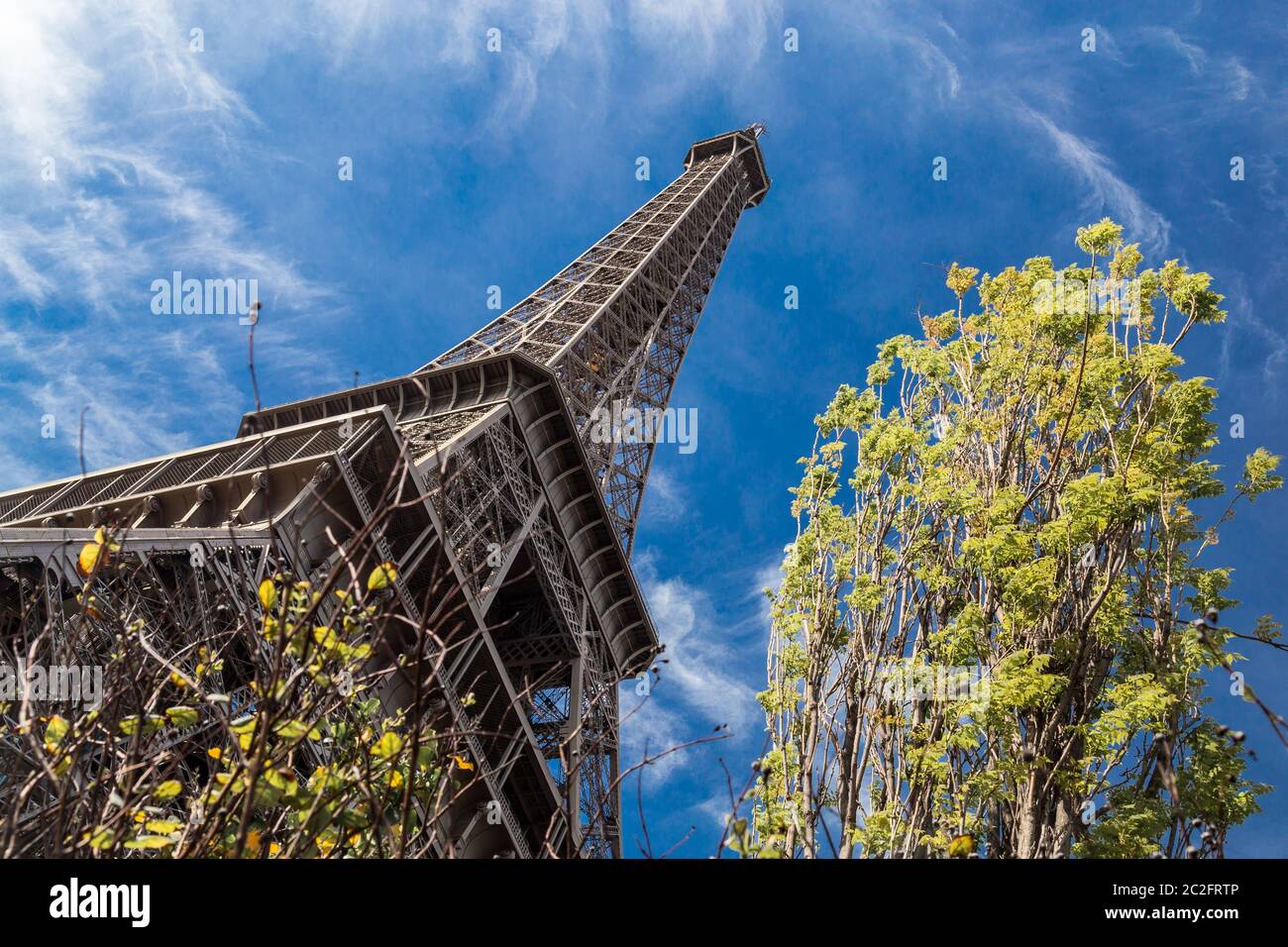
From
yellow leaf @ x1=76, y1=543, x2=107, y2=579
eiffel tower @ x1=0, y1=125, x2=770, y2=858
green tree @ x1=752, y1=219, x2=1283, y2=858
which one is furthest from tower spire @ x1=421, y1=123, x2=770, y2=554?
yellow leaf @ x1=76, y1=543, x2=107, y2=579

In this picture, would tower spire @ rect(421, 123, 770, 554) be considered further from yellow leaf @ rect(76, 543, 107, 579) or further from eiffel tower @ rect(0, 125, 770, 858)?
yellow leaf @ rect(76, 543, 107, 579)

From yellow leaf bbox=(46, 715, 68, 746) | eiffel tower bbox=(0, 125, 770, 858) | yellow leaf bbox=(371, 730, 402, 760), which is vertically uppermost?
eiffel tower bbox=(0, 125, 770, 858)

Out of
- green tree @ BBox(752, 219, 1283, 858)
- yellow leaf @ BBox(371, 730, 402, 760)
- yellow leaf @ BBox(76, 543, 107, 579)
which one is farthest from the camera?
green tree @ BBox(752, 219, 1283, 858)

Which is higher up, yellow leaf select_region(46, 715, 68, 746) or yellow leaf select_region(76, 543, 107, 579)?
yellow leaf select_region(76, 543, 107, 579)

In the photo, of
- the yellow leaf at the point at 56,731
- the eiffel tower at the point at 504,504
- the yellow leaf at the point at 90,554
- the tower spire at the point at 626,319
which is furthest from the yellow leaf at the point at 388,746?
the tower spire at the point at 626,319
